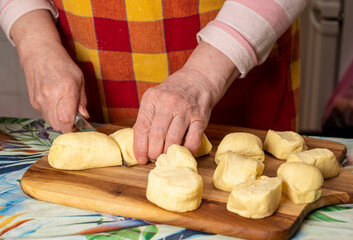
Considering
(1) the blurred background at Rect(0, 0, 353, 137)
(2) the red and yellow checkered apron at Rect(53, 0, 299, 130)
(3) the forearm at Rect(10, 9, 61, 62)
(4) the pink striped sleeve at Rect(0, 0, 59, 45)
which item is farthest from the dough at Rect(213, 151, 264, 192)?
(1) the blurred background at Rect(0, 0, 353, 137)

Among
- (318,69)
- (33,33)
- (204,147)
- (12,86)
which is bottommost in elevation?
(318,69)

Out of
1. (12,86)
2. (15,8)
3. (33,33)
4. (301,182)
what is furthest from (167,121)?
(12,86)

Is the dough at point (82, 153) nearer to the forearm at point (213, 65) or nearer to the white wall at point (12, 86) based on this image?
the forearm at point (213, 65)

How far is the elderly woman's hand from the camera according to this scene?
1.09 metres

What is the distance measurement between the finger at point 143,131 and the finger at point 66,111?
0.79 feet

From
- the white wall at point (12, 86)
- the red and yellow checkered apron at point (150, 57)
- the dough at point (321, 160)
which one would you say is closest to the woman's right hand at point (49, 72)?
the red and yellow checkered apron at point (150, 57)

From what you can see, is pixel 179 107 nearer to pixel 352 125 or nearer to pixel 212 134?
pixel 212 134

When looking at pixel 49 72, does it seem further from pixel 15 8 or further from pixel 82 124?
pixel 15 8

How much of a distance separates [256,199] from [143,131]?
1.22ft

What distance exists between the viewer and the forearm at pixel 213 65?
1.18 meters

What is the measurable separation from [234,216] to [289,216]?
0.11 m

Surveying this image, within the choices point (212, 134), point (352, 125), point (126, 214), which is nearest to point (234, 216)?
point (126, 214)

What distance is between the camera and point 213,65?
3.89 feet

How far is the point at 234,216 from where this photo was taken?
882 millimetres
